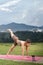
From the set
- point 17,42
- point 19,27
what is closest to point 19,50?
point 17,42

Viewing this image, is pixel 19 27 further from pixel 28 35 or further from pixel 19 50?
pixel 19 50

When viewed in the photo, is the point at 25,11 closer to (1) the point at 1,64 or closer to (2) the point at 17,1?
(2) the point at 17,1

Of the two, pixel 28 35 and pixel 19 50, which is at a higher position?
pixel 28 35

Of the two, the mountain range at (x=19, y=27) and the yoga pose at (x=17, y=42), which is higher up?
the mountain range at (x=19, y=27)

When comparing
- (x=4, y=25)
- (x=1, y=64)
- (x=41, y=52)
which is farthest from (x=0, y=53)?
(x=41, y=52)

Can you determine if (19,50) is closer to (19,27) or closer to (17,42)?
(17,42)

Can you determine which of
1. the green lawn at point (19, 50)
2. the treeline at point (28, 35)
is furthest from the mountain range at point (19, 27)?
the green lawn at point (19, 50)

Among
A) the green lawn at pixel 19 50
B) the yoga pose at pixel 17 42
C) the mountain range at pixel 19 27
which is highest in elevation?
the mountain range at pixel 19 27

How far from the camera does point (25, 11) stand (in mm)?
2010

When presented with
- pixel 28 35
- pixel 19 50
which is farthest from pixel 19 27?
pixel 19 50

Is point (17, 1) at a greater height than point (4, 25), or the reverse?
point (17, 1)

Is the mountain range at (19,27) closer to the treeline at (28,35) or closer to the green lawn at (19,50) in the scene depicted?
the treeline at (28,35)

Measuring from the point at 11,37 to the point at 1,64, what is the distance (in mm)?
305

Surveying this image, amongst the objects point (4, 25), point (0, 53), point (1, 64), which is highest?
point (4, 25)
